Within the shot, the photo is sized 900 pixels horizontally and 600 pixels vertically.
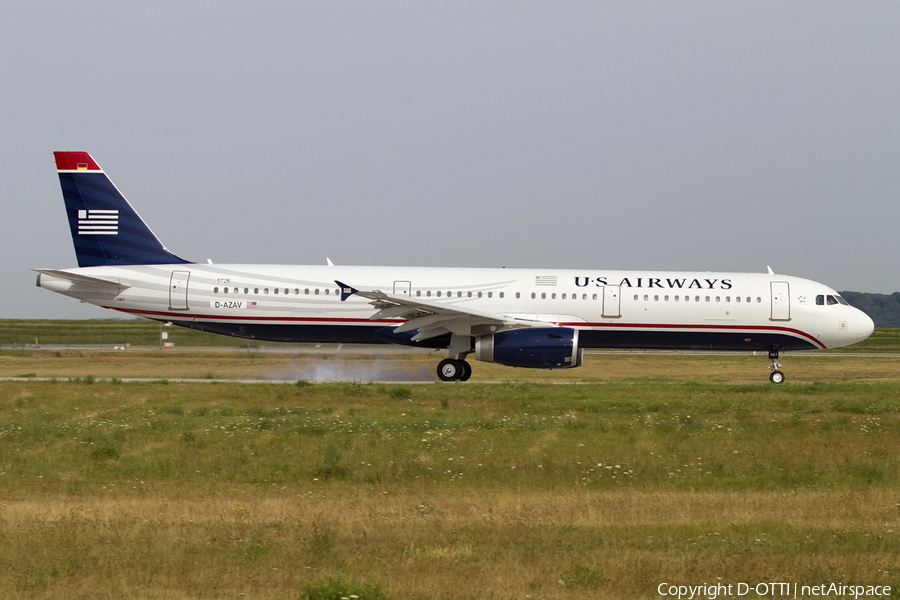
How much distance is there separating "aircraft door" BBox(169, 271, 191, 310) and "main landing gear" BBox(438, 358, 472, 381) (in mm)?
7879

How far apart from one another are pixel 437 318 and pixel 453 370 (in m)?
1.84

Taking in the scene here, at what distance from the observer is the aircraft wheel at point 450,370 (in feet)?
83.6

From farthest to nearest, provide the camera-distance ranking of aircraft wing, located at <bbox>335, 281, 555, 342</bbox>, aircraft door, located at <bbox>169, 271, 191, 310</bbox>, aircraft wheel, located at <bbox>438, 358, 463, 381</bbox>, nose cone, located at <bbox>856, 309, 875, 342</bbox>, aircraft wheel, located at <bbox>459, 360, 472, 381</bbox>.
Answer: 1. nose cone, located at <bbox>856, 309, 875, 342</bbox>
2. aircraft door, located at <bbox>169, 271, 191, 310</bbox>
3. aircraft wheel, located at <bbox>459, 360, 472, 381</bbox>
4. aircraft wheel, located at <bbox>438, 358, 463, 381</bbox>
5. aircraft wing, located at <bbox>335, 281, 555, 342</bbox>

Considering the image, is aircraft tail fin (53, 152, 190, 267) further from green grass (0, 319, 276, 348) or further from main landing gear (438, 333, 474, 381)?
green grass (0, 319, 276, 348)

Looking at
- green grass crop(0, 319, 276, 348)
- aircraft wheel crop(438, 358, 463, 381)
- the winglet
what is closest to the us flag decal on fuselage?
the winglet

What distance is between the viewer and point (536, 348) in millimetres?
23750

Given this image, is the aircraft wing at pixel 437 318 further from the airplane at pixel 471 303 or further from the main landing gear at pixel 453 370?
the main landing gear at pixel 453 370

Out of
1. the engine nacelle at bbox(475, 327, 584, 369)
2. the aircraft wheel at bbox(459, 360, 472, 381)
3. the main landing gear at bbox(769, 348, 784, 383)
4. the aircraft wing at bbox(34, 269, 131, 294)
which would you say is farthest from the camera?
the main landing gear at bbox(769, 348, 784, 383)

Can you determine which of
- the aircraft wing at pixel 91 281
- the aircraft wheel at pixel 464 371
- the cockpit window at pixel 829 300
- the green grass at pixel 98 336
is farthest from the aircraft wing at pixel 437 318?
the green grass at pixel 98 336

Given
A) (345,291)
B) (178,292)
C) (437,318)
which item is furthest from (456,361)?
(178,292)

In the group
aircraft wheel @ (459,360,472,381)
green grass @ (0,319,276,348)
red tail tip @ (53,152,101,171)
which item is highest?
red tail tip @ (53,152,101,171)

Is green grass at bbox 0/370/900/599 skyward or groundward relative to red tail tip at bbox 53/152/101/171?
groundward

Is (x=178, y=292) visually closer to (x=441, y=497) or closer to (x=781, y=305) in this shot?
(x=781, y=305)

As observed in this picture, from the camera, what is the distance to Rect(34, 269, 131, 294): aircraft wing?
26.0 meters
